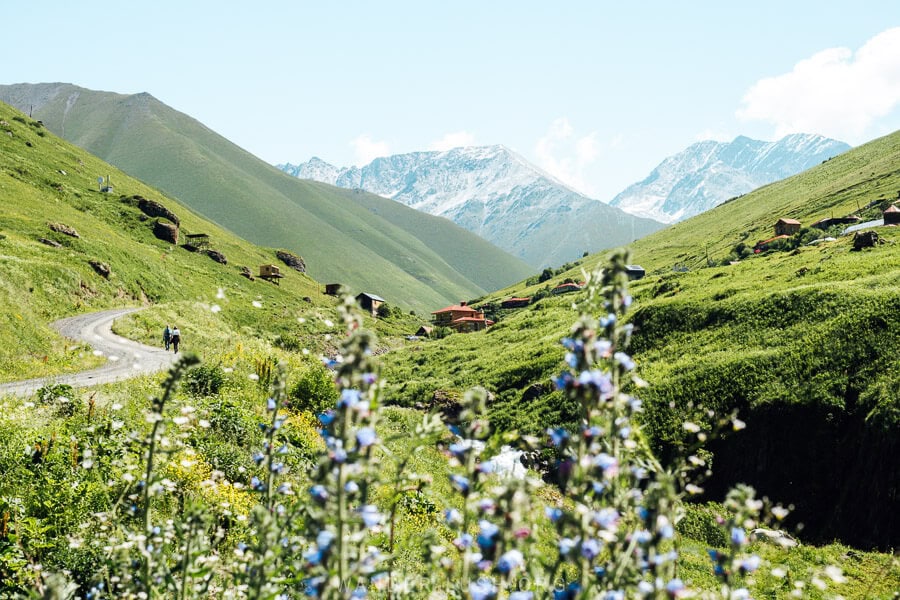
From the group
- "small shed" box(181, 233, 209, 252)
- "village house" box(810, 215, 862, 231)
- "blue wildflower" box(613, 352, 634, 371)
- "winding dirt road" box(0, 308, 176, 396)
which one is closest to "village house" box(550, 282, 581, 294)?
"village house" box(810, 215, 862, 231)

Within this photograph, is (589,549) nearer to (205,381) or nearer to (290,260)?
(205,381)

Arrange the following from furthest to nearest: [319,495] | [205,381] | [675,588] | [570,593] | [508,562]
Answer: [205,381] < [570,593] < [319,495] < [675,588] < [508,562]

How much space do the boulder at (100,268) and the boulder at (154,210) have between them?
52660mm

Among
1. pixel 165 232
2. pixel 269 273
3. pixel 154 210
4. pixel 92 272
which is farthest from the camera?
pixel 269 273

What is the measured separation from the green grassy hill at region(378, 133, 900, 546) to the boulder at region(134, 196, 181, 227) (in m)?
76.0

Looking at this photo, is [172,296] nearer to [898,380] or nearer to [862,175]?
[898,380]

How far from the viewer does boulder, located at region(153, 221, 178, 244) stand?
93938 millimetres

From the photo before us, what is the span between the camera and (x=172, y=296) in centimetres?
6412

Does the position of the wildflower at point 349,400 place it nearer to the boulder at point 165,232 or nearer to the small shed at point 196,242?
the boulder at point 165,232

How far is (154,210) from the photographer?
10175 centimetres

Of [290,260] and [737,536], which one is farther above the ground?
[737,536]

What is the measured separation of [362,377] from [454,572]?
164 cm

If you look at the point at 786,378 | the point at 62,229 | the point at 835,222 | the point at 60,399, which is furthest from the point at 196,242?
the point at 835,222

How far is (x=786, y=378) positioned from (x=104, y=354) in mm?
28543
